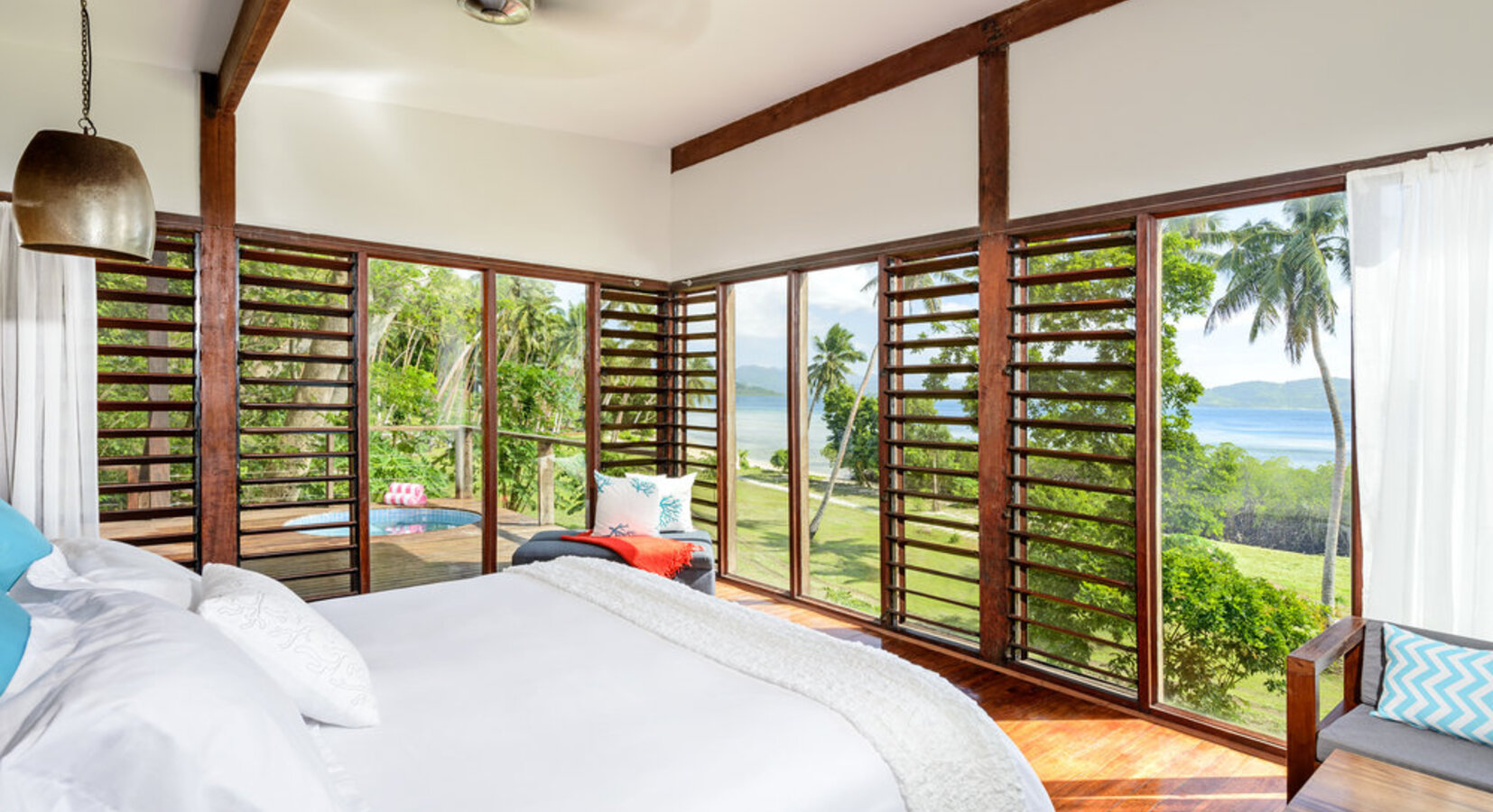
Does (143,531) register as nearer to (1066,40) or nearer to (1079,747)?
(1079,747)

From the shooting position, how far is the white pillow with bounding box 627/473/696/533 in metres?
4.50

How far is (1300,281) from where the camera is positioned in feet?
9.34

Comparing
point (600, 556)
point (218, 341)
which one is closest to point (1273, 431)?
point (600, 556)

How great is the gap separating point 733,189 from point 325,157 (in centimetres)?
227

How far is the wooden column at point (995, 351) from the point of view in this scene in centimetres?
355

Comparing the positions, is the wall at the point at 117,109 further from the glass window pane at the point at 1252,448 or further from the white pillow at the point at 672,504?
the glass window pane at the point at 1252,448

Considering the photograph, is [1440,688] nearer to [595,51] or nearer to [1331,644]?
[1331,644]

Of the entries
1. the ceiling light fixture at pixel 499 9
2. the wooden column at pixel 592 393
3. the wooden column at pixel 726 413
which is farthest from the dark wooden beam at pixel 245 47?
the wooden column at pixel 726 413

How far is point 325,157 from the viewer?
4.27m

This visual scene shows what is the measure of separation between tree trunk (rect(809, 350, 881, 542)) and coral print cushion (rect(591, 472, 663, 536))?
917 millimetres

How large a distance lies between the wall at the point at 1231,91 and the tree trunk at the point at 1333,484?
2.31ft

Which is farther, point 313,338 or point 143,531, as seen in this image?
point 313,338

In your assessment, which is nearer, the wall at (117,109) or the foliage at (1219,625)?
the foliage at (1219,625)

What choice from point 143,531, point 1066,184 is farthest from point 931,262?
point 143,531
